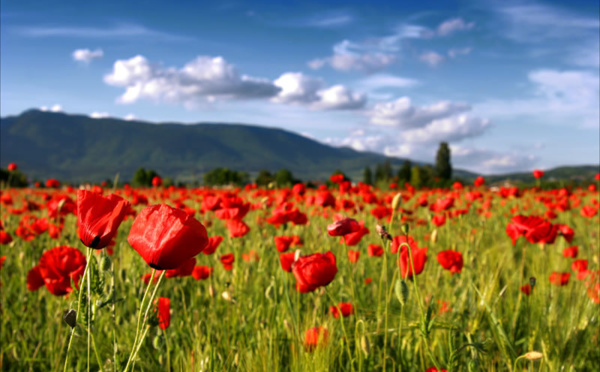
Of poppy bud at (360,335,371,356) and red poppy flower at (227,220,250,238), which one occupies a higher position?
red poppy flower at (227,220,250,238)

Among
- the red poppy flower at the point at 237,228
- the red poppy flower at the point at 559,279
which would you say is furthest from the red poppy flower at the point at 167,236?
the red poppy flower at the point at 559,279

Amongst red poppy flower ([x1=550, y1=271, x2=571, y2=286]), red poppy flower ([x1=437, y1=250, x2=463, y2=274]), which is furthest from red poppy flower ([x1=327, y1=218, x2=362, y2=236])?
red poppy flower ([x1=550, y1=271, x2=571, y2=286])

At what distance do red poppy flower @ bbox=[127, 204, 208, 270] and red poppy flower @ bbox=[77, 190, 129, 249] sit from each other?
0.04 metres

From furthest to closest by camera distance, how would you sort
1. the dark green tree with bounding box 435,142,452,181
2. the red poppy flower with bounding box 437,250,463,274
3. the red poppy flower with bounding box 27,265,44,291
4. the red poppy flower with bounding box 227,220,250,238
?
the dark green tree with bounding box 435,142,452,181 → the red poppy flower with bounding box 227,220,250,238 → the red poppy flower with bounding box 437,250,463,274 → the red poppy flower with bounding box 27,265,44,291

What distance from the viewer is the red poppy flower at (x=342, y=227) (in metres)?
1.18

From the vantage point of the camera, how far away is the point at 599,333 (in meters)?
1.88

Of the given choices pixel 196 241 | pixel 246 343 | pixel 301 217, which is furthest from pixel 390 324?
pixel 196 241

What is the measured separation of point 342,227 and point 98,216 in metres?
0.60

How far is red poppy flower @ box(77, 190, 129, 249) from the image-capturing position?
0.81 metres

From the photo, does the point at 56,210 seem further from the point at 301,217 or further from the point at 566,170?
the point at 566,170

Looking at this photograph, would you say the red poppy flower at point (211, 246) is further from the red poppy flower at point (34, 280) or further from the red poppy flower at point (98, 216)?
the red poppy flower at point (98, 216)

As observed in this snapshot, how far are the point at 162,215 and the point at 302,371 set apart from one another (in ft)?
1.93

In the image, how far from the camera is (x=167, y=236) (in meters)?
0.78

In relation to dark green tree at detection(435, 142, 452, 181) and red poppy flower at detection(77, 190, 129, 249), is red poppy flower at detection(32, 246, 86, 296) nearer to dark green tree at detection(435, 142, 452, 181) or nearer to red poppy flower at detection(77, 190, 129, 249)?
red poppy flower at detection(77, 190, 129, 249)
